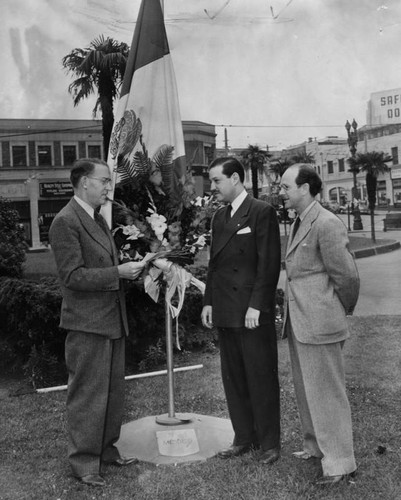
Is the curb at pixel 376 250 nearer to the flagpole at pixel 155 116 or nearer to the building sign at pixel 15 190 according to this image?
the building sign at pixel 15 190

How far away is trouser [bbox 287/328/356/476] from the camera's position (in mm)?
3057

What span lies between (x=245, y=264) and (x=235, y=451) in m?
1.15

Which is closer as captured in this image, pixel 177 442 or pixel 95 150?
pixel 177 442

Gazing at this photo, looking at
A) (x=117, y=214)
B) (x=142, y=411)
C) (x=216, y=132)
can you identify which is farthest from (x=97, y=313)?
(x=216, y=132)

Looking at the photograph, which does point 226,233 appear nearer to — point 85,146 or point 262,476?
point 262,476

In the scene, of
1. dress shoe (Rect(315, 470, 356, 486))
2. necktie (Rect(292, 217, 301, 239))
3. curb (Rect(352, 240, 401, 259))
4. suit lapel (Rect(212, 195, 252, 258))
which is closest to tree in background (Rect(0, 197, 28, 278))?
suit lapel (Rect(212, 195, 252, 258))

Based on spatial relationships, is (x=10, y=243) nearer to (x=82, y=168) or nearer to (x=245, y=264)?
(x=82, y=168)

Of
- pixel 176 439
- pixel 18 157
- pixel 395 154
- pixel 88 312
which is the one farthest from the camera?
pixel 395 154

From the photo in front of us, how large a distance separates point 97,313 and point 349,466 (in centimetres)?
160

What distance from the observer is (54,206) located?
1226cm

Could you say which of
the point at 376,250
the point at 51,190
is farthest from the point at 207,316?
the point at 376,250

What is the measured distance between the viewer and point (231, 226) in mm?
3459

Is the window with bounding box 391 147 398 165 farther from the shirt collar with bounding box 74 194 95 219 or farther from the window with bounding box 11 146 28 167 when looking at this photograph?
the shirt collar with bounding box 74 194 95 219

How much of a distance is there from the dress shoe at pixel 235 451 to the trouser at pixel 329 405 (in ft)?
1.90
